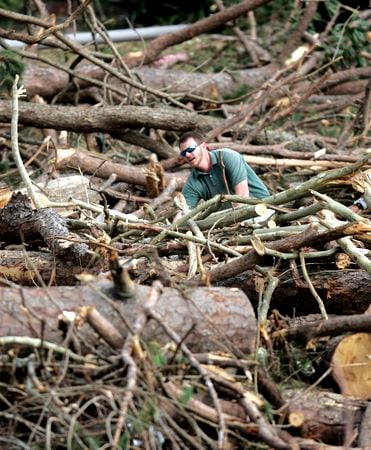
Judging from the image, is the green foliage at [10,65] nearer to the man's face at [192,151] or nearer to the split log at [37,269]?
the man's face at [192,151]

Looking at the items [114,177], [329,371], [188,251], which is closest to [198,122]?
[114,177]

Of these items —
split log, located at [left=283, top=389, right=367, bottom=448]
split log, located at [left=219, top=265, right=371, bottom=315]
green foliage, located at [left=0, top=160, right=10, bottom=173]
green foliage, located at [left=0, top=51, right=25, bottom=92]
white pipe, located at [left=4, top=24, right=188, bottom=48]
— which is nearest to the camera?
split log, located at [left=283, top=389, right=367, bottom=448]

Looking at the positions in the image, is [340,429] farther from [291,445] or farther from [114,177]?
[114,177]

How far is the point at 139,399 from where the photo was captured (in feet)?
13.0

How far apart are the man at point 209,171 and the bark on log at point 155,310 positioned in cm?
242

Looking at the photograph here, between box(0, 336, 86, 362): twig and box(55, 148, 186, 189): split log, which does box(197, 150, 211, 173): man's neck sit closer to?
box(55, 148, 186, 189): split log

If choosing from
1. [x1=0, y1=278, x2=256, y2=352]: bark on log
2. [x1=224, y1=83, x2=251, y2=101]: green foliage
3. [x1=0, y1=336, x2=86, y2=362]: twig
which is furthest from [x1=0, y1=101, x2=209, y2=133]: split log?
[x1=0, y1=336, x2=86, y2=362]: twig

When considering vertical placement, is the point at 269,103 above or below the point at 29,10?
below

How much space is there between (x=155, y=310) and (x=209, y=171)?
2.84 meters

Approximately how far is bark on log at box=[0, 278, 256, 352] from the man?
2422 millimetres

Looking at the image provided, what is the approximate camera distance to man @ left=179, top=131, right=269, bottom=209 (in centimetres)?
696

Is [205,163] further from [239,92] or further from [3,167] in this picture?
[239,92]

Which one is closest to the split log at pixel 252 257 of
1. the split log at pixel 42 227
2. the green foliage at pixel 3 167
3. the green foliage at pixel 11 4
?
the split log at pixel 42 227

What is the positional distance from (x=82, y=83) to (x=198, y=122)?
1620 mm
